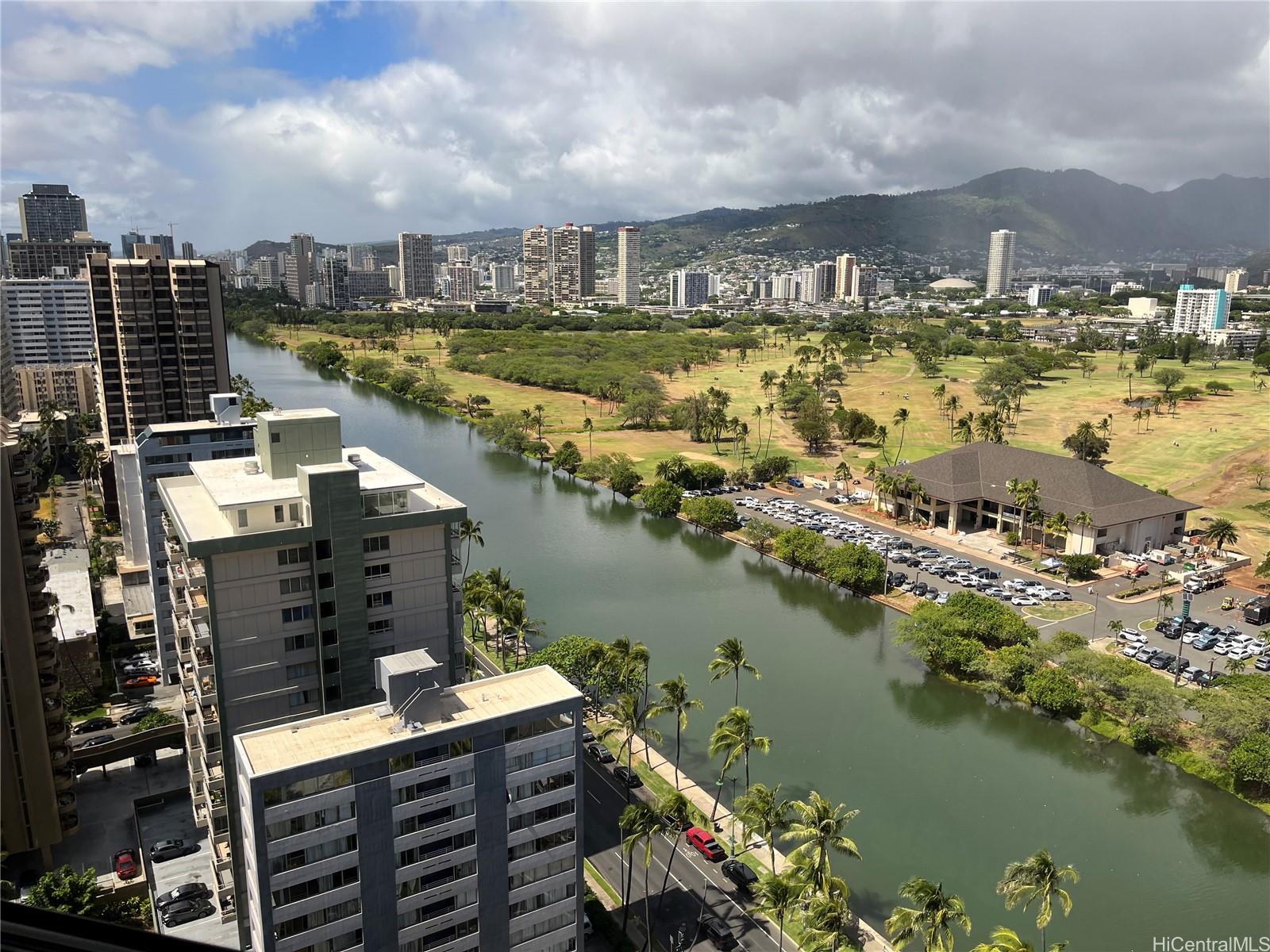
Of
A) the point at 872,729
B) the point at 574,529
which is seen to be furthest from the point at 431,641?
the point at 574,529

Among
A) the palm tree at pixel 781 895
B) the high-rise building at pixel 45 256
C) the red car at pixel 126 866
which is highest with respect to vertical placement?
the high-rise building at pixel 45 256

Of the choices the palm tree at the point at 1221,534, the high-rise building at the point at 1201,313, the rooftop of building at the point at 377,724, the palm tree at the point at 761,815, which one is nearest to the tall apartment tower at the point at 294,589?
the rooftop of building at the point at 377,724

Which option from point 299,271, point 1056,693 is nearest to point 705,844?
point 1056,693

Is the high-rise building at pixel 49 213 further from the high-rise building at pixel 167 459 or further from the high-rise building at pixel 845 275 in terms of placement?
the high-rise building at pixel 845 275

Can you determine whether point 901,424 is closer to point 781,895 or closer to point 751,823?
point 751,823

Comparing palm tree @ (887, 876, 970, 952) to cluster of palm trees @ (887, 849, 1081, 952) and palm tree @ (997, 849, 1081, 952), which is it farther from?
palm tree @ (997, 849, 1081, 952)

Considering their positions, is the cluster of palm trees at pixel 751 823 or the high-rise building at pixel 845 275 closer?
the cluster of palm trees at pixel 751 823

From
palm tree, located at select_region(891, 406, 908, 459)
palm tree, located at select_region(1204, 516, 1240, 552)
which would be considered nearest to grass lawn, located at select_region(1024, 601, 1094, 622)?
palm tree, located at select_region(1204, 516, 1240, 552)
